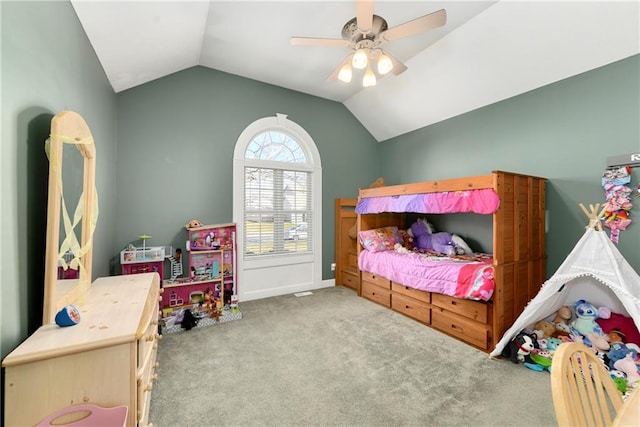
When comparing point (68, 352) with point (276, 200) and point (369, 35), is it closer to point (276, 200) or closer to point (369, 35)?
point (369, 35)

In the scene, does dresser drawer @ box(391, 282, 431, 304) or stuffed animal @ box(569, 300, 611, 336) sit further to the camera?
dresser drawer @ box(391, 282, 431, 304)

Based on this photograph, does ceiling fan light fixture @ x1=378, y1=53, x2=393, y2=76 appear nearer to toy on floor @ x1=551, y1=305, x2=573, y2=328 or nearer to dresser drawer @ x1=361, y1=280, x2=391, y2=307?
dresser drawer @ x1=361, y1=280, x2=391, y2=307

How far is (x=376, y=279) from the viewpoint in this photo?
3762mm

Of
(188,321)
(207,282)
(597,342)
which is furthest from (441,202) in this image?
(188,321)

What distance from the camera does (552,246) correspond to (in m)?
2.92

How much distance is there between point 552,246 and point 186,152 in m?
4.45

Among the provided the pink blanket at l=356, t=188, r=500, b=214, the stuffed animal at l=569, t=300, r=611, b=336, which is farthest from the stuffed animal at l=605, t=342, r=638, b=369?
the pink blanket at l=356, t=188, r=500, b=214

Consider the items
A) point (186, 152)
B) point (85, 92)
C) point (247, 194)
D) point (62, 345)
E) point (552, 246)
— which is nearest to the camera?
point (62, 345)

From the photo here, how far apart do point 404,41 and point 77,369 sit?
3671mm

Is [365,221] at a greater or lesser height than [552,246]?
greater

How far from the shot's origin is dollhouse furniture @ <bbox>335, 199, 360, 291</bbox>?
15.0 feet

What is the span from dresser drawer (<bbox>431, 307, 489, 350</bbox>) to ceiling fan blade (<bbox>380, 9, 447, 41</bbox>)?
2.58 m

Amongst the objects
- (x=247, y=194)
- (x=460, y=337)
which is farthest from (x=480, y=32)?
(x=247, y=194)

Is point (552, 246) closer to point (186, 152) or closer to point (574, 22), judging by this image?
point (574, 22)
